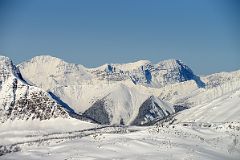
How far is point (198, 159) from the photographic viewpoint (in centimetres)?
16375

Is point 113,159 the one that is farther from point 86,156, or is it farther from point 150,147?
point 150,147

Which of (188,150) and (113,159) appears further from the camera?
(188,150)

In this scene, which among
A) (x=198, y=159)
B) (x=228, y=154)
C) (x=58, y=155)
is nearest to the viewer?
(x=198, y=159)

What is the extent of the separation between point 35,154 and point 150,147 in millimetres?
35246

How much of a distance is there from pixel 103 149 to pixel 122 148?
5676mm

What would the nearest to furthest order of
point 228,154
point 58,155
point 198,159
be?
point 198,159 → point 58,155 → point 228,154

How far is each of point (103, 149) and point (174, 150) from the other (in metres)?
21.1

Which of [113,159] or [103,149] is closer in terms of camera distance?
[113,159]

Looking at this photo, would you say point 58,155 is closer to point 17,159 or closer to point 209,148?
point 17,159

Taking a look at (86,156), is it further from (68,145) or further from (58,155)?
(68,145)

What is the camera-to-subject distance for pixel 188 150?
595ft

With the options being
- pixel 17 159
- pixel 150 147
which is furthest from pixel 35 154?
pixel 150 147

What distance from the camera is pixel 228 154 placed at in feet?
635

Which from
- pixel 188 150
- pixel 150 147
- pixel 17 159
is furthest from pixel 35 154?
pixel 188 150
